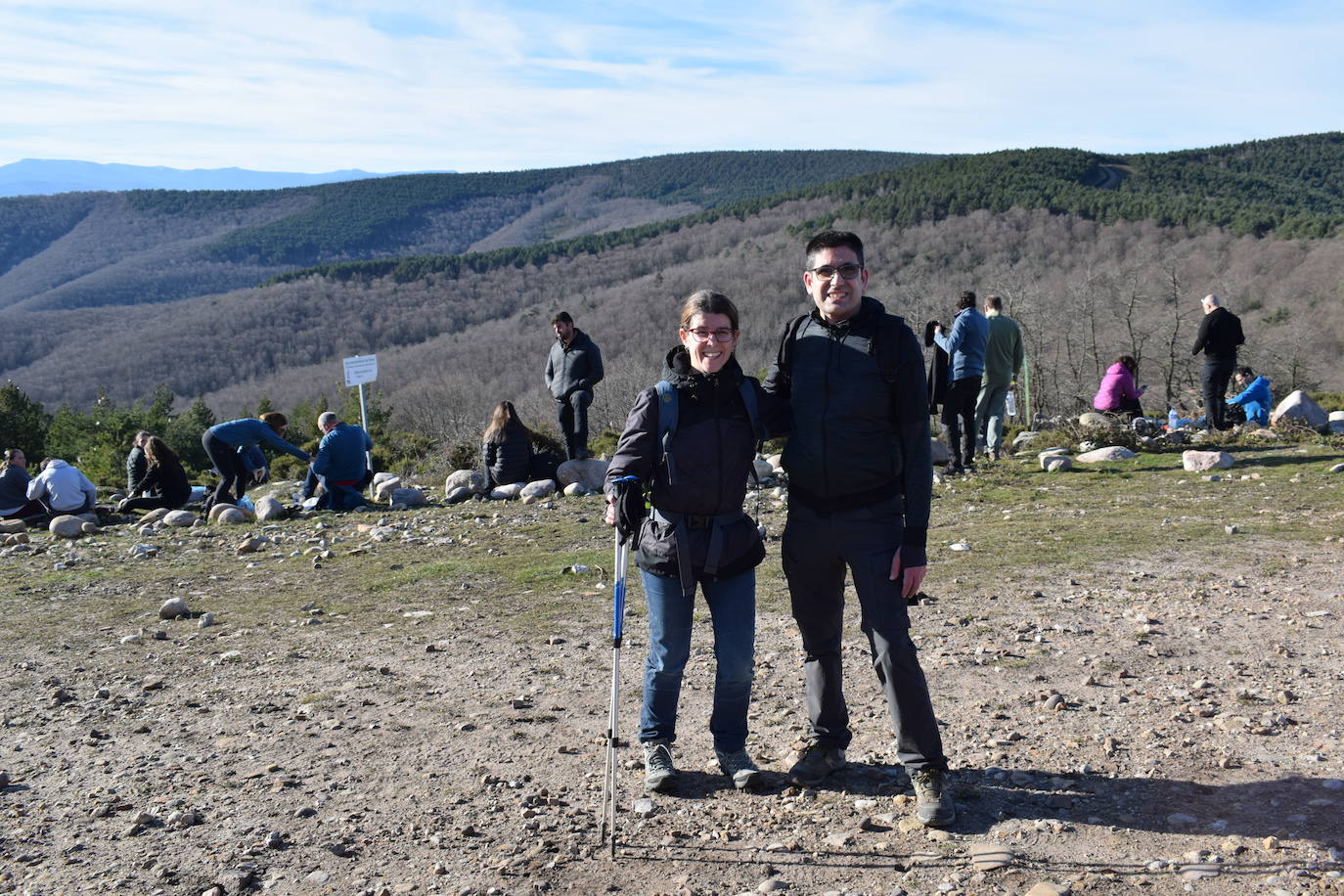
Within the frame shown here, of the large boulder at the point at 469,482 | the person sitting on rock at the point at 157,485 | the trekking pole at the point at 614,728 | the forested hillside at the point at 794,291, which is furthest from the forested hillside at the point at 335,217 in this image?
the trekking pole at the point at 614,728

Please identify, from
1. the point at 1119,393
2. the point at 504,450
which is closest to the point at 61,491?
the point at 504,450

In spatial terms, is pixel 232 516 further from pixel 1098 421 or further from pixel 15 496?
pixel 1098 421

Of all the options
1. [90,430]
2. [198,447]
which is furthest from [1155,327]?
[90,430]

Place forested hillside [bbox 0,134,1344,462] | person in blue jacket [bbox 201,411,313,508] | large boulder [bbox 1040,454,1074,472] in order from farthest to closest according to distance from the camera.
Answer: forested hillside [bbox 0,134,1344,462], person in blue jacket [bbox 201,411,313,508], large boulder [bbox 1040,454,1074,472]

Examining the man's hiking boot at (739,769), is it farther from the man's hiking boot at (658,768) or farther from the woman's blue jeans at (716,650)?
the man's hiking boot at (658,768)

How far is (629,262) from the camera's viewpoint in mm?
99125

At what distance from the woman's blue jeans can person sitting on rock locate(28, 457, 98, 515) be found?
1129cm

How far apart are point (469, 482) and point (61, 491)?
4.93 m

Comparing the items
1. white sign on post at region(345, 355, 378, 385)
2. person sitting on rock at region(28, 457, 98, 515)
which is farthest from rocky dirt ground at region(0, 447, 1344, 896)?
white sign on post at region(345, 355, 378, 385)

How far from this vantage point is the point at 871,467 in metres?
3.42

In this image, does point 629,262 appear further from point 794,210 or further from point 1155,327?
point 1155,327

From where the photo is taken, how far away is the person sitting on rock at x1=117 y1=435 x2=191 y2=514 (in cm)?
1296

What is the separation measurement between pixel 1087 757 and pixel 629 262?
3831 inches

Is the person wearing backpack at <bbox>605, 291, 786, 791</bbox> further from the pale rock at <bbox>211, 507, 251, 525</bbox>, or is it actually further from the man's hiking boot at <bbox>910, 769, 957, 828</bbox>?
the pale rock at <bbox>211, 507, 251, 525</bbox>
